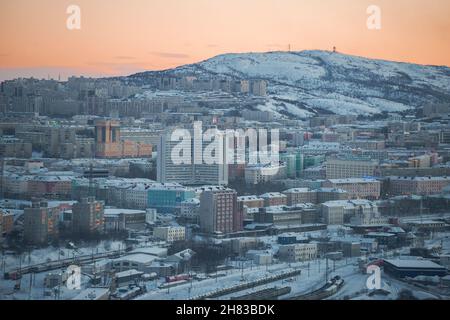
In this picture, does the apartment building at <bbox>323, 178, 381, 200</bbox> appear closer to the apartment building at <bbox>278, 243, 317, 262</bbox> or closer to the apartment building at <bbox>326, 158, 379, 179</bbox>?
the apartment building at <bbox>326, 158, 379, 179</bbox>

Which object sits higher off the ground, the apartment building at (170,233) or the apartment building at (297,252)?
the apartment building at (170,233)

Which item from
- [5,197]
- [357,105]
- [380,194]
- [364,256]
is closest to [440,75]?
[357,105]

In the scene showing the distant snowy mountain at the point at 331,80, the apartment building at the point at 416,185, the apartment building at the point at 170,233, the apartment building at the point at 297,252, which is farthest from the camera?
the distant snowy mountain at the point at 331,80

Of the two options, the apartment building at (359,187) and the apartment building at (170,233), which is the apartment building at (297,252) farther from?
the apartment building at (359,187)

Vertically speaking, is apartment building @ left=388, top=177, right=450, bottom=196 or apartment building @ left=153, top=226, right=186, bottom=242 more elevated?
apartment building @ left=388, top=177, right=450, bottom=196

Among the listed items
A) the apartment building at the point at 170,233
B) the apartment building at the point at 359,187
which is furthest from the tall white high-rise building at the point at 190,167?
the apartment building at the point at 170,233

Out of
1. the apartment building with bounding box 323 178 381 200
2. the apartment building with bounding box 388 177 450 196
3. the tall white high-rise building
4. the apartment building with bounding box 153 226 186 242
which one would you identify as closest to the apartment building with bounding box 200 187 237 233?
the apartment building with bounding box 153 226 186 242

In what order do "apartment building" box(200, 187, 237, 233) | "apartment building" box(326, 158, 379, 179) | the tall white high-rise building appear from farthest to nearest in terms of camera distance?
1. "apartment building" box(326, 158, 379, 179)
2. the tall white high-rise building
3. "apartment building" box(200, 187, 237, 233)

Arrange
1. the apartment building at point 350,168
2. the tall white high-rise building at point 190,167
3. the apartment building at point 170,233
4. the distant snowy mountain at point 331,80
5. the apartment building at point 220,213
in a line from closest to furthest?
1. the apartment building at point 170,233
2. the apartment building at point 220,213
3. the tall white high-rise building at point 190,167
4. the apartment building at point 350,168
5. the distant snowy mountain at point 331,80

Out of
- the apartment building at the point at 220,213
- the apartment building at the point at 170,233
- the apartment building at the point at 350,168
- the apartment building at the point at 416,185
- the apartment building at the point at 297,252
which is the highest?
the apartment building at the point at 350,168
